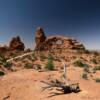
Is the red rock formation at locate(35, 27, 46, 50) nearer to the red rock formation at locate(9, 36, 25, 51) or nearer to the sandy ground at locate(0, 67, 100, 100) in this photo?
the red rock formation at locate(9, 36, 25, 51)

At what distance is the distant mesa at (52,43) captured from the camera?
145ft

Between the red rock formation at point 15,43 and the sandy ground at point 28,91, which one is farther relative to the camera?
the red rock formation at point 15,43

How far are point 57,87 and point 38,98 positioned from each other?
152 centimetres

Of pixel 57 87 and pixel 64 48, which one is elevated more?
pixel 64 48

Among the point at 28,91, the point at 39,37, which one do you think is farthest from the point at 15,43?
the point at 28,91

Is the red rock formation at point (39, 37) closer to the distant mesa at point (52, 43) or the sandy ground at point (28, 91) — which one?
the distant mesa at point (52, 43)

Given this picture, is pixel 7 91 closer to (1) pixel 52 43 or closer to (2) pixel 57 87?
(2) pixel 57 87

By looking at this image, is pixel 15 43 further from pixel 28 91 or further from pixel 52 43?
pixel 28 91

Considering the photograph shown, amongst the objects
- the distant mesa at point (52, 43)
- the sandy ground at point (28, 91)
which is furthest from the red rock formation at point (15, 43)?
the sandy ground at point (28, 91)

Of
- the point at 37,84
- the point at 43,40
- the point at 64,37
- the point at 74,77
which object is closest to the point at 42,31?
the point at 43,40

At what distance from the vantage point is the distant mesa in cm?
4434

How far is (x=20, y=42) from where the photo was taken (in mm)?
43469

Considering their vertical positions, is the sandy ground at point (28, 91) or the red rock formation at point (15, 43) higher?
the red rock formation at point (15, 43)

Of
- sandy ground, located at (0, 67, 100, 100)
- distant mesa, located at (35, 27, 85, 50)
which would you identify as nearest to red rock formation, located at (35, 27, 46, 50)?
distant mesa, located at (35, 27, 85, 50)
